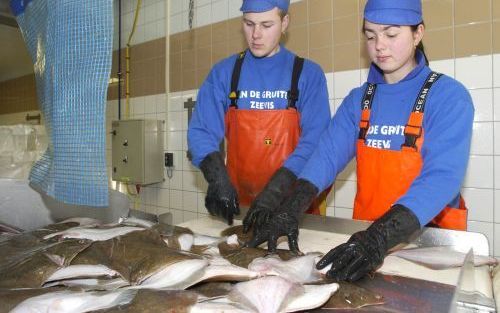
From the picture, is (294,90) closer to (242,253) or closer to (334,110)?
(334,110)

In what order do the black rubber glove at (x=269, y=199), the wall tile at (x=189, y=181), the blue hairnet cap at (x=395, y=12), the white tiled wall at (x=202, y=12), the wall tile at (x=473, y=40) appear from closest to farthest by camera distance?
1. the blue hairnet cap at (x=395, y=12)
2. the black rubber glove at (x=269, y=199)
3. the wall tile at (x=473, y=40)
4. the white tiled wall at (x=202, y=12)
5. the wall tile at (x=189, y=181)

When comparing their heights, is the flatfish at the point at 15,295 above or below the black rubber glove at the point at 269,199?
below

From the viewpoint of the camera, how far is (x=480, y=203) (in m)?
2.73

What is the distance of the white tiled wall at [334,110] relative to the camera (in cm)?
268

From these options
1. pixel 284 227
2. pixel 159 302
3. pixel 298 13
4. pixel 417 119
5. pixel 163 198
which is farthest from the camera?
pixel 163 198

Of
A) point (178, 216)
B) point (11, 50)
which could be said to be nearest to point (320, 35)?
point (178, 216)

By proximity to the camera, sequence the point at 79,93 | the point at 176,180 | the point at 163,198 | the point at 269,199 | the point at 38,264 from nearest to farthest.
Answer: the point at 38,264 → the point at 79,93 → the point at 269,199 → the point at 176,180 → the point at 163,198

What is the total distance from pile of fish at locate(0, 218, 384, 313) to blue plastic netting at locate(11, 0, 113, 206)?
0.22 metres

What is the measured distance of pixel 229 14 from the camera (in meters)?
4.02

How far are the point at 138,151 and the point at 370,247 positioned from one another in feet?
11.9

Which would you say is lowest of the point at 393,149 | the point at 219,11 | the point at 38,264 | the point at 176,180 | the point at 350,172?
the point at 176,180

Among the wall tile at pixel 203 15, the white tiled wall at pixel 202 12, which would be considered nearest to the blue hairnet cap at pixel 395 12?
the white tiled wall at pixel 202 12

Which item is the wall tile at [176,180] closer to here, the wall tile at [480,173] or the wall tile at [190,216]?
the wall tile at [190,216]

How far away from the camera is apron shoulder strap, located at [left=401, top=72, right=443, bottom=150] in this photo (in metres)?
1.78
